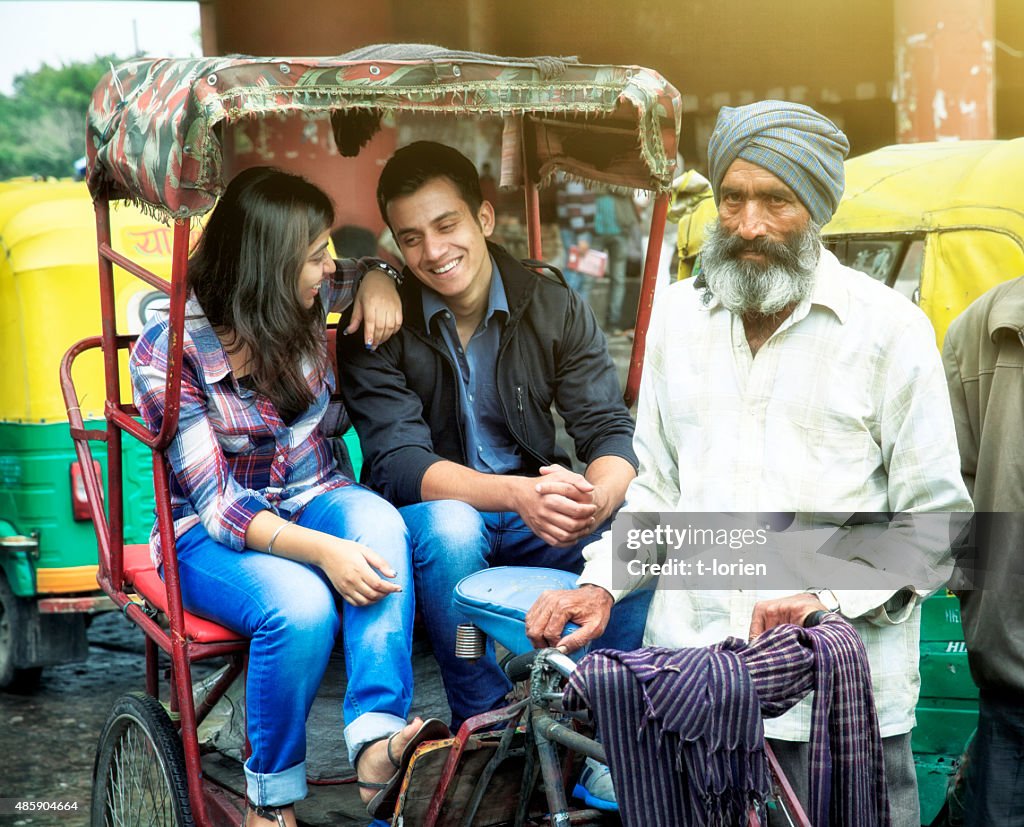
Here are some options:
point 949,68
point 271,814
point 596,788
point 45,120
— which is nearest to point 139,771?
point 271,814

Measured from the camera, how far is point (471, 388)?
132 inches

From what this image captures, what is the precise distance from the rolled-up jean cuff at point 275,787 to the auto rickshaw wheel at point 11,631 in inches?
115

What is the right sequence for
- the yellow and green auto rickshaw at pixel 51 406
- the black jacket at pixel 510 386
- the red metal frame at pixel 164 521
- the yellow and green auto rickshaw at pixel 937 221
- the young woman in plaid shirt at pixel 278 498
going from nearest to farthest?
the young woman in plaid shirt at pixel 278 498 → the red metal frame at pixel 164 521 → the black jacket at pixel 510 386 → the yellow and green auto rickshaw at pixel 937 221 → the yellow and green auto rickshaw at pixel 51 406

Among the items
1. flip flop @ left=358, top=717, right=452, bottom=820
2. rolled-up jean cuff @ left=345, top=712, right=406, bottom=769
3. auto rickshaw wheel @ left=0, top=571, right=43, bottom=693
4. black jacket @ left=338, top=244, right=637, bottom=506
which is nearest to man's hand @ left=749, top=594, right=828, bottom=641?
flip flop @ left=358, top=717, right=452, bottom=820

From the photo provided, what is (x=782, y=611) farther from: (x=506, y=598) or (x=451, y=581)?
(x=451, y=581)

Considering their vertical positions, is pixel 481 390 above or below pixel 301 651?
above

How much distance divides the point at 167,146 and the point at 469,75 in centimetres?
71

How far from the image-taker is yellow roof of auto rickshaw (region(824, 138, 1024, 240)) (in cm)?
450

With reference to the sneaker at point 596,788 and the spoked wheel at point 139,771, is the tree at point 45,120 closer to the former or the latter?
the spoked wheel at point 139,771

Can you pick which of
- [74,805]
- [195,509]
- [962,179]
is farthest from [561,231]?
[195,509]

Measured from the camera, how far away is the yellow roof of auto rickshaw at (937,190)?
4.50m

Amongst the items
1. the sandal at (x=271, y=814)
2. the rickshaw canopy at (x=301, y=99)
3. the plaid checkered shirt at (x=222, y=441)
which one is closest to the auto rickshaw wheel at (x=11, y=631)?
the plaid checkered shirt at (x=222, y=441)

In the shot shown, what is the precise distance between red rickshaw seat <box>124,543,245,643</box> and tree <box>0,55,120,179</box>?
15411mm

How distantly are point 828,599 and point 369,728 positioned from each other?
3.46 feet
